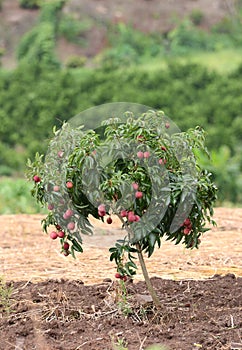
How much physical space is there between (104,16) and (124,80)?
21.5 ft

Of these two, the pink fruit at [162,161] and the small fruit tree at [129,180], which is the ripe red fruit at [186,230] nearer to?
the small fruit tree at [129,180]

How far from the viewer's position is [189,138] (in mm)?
4035

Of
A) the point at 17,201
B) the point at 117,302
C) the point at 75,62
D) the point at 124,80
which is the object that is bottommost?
the point at 75,62

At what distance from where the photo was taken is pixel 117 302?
4.23 metres

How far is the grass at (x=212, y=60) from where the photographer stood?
1980 centimetres

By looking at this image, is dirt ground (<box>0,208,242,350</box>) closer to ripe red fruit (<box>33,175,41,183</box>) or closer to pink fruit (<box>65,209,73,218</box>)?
pink fruit (<box>65,209,73,218</box>)

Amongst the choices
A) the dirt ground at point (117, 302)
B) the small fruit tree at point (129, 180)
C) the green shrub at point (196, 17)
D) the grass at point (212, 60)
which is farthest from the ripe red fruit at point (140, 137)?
the green shrub at point (196, 17)

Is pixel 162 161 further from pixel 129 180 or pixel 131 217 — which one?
pixel 131 217

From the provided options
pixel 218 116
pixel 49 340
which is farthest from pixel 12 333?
pixel 218 116

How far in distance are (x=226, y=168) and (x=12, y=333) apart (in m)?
7.71

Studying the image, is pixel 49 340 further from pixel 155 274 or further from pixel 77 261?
pixel 77 261

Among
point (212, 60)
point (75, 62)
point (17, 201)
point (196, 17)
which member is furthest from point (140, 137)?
point (196, 17)

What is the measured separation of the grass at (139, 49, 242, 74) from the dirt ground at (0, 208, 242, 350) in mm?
14018

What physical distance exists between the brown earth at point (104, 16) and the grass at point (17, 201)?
1205cm
